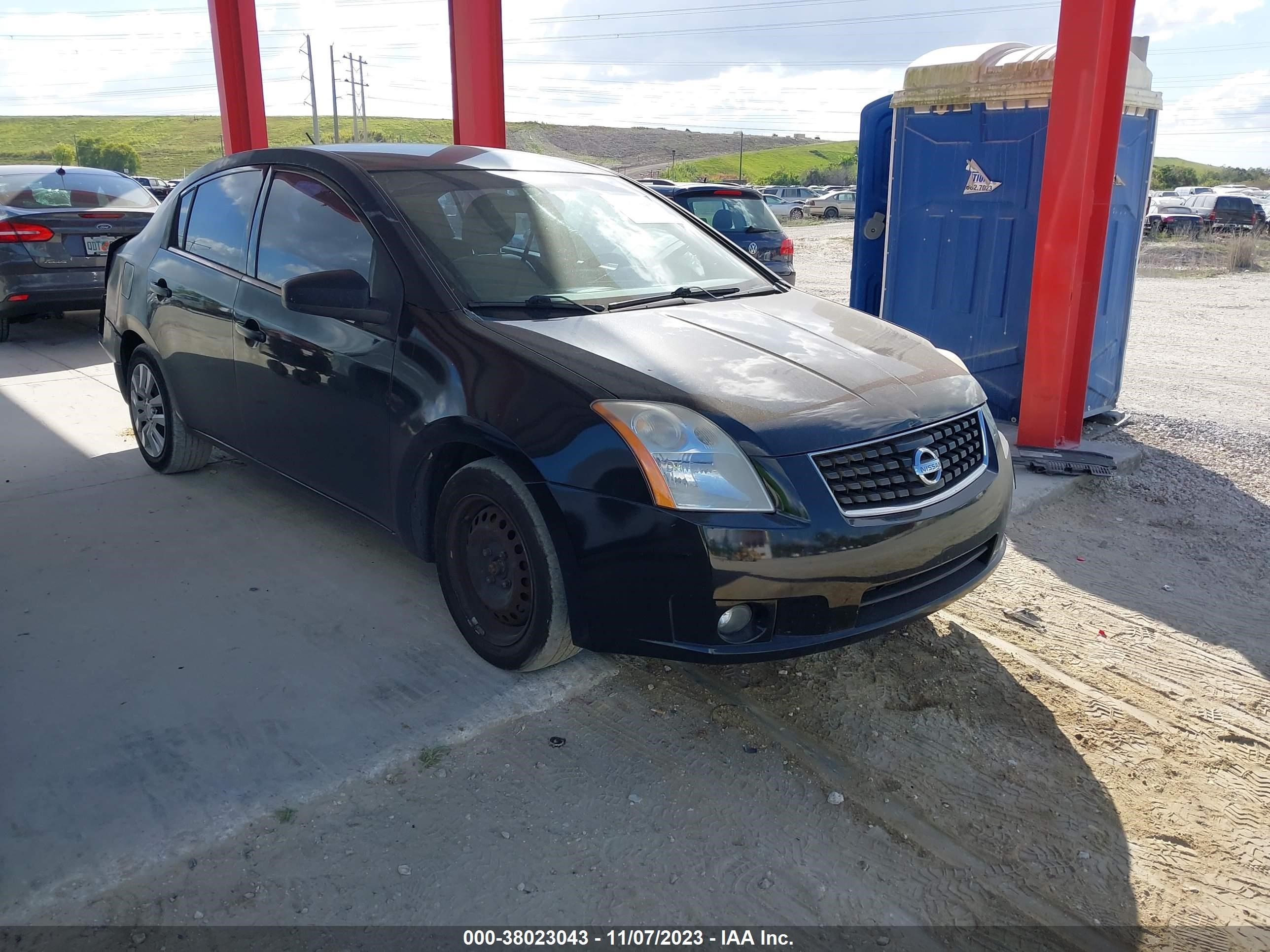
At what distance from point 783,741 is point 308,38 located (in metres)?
82.0

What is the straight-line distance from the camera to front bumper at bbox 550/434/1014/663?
2.70 m

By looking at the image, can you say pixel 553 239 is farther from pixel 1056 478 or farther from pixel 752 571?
pixel 1056 478

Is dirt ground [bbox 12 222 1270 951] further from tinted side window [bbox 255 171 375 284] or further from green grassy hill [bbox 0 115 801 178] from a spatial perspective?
green grassy hill [bbox 0 115 801 178]

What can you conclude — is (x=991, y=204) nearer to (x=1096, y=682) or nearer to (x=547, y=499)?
(x=1096, y=682)

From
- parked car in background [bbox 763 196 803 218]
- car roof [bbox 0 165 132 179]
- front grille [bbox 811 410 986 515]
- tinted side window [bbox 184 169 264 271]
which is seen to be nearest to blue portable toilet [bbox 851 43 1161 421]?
front grille [bbox 811 410 986 515]

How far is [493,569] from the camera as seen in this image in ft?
10.7

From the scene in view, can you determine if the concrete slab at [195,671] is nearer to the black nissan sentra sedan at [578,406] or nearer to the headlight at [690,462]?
the black nissan sentra sedan at [578,406]

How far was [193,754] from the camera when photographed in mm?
2861

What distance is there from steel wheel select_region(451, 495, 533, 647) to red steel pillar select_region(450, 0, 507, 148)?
14.4ft

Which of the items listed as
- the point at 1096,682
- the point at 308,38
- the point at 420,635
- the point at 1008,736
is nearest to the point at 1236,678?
the point at 1096,682

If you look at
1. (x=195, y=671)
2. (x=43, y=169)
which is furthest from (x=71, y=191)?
(x=195, y=671)

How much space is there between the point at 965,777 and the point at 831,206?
49265 mm

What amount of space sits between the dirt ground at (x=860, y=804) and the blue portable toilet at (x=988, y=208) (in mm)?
2879

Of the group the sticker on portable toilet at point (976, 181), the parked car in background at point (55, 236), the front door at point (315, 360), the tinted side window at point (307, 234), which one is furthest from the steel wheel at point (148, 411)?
the sticker on portable toilet at point (976, 181)
